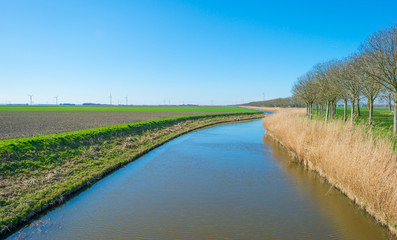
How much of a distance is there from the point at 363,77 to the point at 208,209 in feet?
87.6

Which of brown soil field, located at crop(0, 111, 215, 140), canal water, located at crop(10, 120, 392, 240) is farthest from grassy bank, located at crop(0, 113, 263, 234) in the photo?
brown soil field, located at crop(0, 111, 215, 140)

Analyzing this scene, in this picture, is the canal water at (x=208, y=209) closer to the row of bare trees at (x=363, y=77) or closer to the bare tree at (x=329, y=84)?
the row of bare trees at (x=363, y=77)

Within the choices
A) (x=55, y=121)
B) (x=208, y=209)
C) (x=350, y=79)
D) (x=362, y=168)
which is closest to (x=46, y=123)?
(x=55, y=121)

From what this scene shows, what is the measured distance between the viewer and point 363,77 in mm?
25875

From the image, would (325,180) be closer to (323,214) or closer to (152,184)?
(323,214)

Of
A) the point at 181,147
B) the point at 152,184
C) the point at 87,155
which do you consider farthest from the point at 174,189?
the point at 181,147

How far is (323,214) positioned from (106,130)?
17330 millimetres

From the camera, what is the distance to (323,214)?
770 cm

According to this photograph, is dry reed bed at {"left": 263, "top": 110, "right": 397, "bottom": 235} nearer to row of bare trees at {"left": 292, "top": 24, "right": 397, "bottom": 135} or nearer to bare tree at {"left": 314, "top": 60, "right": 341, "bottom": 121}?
row of bare trees at {"left": 292, "top": 24, "right": 397, "bottom": 135}

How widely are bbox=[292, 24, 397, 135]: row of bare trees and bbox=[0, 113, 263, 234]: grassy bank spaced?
15191 mm

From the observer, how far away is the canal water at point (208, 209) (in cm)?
653

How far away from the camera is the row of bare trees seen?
19547 millimetres

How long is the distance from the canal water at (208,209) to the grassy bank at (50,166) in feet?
1.94

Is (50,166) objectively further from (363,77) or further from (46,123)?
(363,77)
